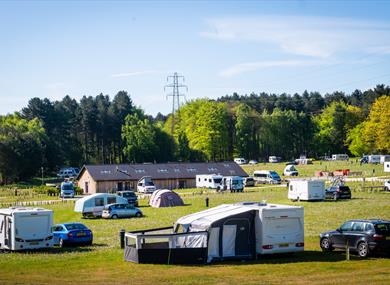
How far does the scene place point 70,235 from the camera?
107ft

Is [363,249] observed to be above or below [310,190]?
below

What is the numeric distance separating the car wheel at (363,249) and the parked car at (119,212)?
25.5 meters

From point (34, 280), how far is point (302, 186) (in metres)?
38.7

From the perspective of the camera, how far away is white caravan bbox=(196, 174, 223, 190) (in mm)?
81125

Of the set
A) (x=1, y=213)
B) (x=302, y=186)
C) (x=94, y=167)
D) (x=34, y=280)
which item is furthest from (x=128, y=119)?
(x=34, y=280)

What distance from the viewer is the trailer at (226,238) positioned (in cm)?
2602

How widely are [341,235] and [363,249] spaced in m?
1.51

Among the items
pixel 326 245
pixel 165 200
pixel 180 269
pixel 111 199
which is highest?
pixel 111 199

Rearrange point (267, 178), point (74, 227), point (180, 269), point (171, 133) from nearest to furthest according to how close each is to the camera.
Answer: point (180, 269) < point (74, 227) < point (267, 178) < point (171, 133)

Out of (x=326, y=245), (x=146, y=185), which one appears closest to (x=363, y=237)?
(x=326, y=245)

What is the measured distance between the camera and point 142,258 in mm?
26219

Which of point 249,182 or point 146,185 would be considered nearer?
point 146,185

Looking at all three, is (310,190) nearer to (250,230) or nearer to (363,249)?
(363,249)

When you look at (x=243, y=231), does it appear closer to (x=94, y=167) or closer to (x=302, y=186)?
(x=302, y=186)
